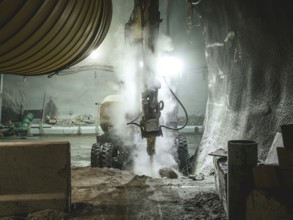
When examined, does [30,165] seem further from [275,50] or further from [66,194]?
[275,50]

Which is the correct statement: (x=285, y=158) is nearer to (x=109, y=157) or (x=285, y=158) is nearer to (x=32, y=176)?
(x=32, y=176)

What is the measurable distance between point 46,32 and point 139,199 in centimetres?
442

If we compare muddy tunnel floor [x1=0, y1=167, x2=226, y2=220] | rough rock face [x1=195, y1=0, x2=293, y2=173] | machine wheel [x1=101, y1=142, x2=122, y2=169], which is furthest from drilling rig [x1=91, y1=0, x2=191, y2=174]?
machine wheel [x1=101, y1=142, x2=122, y2=169]

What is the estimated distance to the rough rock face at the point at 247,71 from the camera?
539 centimetres

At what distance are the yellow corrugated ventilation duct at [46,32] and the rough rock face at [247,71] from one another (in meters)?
4.04

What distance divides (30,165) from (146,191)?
252 centimetres

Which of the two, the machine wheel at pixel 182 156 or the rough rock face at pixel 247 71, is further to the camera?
the machine wheel at pixel 182 156

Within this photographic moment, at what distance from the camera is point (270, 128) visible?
18.9ft

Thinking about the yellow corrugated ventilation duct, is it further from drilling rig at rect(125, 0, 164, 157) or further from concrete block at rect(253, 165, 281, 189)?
drilling rig at rect(125, 0, 164, 157)

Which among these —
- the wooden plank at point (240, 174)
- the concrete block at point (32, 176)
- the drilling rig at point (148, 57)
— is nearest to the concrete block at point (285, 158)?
the wooden plank at point (240, 174)

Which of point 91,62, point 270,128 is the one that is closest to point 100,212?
point 270,128

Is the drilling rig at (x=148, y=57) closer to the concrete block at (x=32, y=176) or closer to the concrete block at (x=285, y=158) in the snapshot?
the concrete block at (x=32, y=176)

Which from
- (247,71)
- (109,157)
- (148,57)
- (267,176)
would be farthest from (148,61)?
(267,176)

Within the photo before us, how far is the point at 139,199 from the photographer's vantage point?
5648 millimetres
